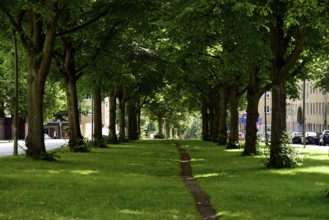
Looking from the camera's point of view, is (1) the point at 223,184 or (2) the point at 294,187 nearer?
(2) the point at 294,187

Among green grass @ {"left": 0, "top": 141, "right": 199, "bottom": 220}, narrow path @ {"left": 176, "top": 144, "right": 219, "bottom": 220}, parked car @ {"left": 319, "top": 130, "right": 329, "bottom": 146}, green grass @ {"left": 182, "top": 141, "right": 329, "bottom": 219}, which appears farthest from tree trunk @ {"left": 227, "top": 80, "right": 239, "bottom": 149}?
parked car @ {"left": 319, "top": 130, "right": 329, "bottom": 146}

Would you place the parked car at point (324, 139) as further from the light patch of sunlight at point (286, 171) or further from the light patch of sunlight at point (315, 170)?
the light patch of sunlight at point (286, 171)

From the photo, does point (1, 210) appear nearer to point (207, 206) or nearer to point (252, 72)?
point (207, 206)

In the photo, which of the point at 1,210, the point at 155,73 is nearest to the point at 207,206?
the point at 1,210

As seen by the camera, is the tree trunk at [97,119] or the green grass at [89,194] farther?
the tree trunk at [97,119]

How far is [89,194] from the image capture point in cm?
1413

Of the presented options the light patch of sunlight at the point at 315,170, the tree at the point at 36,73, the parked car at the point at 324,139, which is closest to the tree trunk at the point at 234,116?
the tree at the point at 36,73

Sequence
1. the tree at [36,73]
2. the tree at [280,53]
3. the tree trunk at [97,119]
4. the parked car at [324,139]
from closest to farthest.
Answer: the tree at [280,53], the tree at [36,73], the tree trunk at [97,119], the parked car at [324,139]

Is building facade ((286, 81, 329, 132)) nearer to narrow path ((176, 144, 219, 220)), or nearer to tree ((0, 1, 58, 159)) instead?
Answer: tree ((0, 1, 58, 159))

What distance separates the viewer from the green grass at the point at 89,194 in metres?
11.3

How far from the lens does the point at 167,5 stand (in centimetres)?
2573

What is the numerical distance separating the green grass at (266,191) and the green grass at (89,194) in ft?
2.43

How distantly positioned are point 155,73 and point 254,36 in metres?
Result: 24.1

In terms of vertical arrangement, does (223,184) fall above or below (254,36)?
below
